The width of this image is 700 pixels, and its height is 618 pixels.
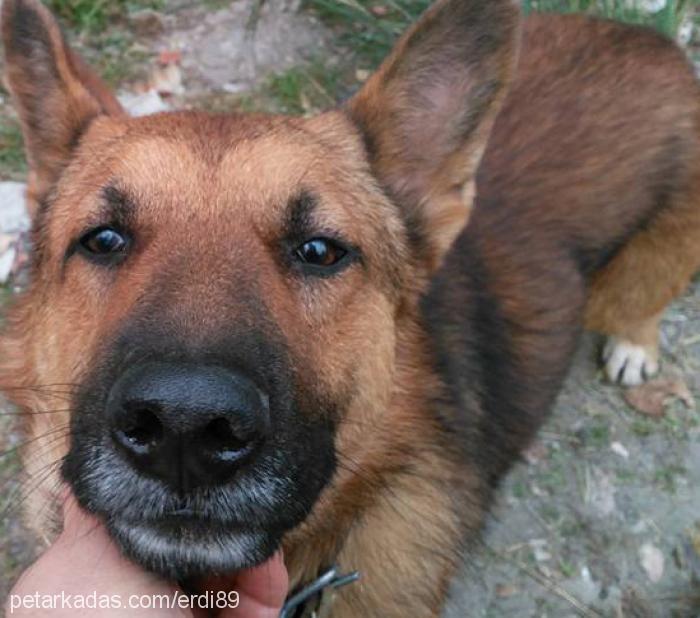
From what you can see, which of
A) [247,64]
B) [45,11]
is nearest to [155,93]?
[247,64]

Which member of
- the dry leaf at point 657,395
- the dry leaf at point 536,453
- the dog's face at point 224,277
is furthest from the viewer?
the dry leaf at point 657,395

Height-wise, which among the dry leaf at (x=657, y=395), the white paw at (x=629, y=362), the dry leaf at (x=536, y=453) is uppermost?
the white paw at (x=629, y=362)

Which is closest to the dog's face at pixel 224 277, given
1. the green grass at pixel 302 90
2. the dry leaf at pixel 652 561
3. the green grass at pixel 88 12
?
the dry leaf at pixel 652 561

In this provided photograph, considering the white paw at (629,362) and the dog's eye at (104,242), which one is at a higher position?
the dog's eye at (104,242)

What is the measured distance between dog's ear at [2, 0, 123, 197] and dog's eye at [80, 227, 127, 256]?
0.49 m

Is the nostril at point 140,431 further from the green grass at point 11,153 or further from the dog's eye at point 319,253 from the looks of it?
the green grass at point 11,153

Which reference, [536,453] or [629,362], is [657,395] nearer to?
[629,362]

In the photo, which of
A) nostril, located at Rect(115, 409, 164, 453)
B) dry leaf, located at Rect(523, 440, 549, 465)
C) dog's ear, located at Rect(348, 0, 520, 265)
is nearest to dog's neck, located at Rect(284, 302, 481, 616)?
dog's ear, located at Rect(348, 0, 520, 265)

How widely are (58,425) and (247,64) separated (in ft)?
11.7

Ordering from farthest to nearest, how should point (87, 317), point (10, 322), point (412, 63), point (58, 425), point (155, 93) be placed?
point (155, 93)
point (10, 322)
point (412, 63)
point (58, 425)
point (87, 317)

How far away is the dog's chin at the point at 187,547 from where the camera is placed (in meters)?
1.88

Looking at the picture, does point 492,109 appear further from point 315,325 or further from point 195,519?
point 195,519

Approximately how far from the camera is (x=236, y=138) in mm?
2383

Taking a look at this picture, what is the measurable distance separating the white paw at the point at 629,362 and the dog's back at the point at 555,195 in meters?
0.74
